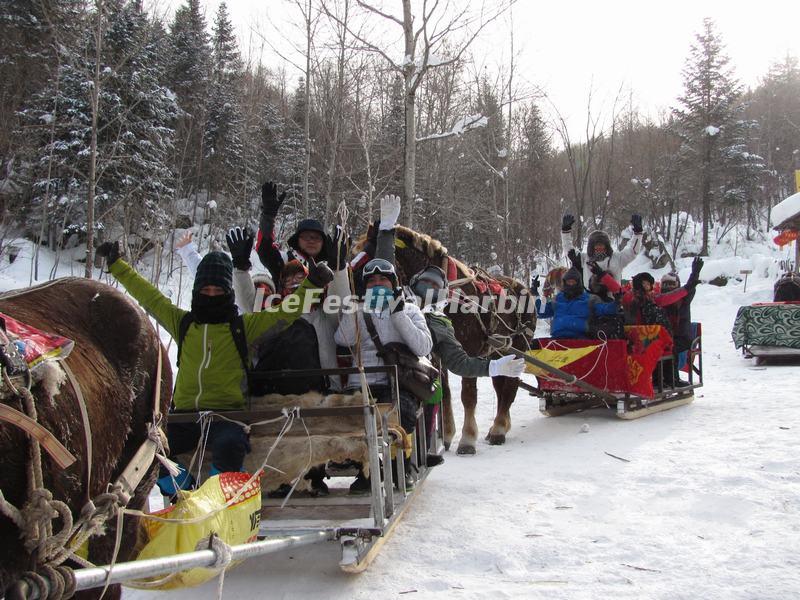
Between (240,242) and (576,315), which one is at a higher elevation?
(240,242)

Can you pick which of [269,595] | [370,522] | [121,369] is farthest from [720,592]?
[121,369]

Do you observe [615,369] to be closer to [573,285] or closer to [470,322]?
[573,285]

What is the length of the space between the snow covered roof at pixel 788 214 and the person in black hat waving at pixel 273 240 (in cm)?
1423

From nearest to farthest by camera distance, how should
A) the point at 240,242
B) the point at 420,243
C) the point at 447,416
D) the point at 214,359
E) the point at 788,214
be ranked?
the point at 214,359
the point at 240,242
the point at 420,243
the point at 447,416
the point at 788,214

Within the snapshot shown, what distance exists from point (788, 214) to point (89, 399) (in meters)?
17.0

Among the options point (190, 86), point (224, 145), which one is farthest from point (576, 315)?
point (190, 86)

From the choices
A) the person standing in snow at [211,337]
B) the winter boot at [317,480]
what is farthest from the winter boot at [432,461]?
the person standing in snow at [211,337]

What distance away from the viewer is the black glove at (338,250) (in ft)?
13.2

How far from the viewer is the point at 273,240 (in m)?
5.44

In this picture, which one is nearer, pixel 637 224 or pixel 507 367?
pixel 507 367

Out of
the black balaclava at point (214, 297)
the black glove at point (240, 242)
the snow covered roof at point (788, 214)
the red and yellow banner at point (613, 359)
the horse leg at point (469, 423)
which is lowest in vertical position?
the horse leg at point (469, 423)

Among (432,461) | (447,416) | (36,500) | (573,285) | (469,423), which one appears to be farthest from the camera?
(573,285)

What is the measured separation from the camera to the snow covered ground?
3.16m

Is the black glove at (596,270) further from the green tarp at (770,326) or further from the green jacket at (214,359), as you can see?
the green tarp at (770,326)
